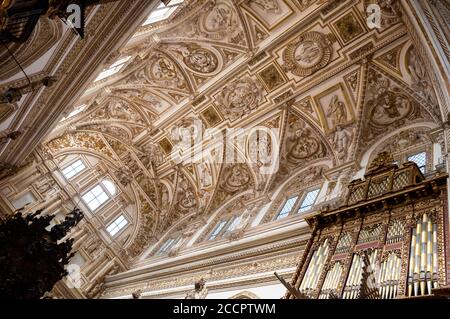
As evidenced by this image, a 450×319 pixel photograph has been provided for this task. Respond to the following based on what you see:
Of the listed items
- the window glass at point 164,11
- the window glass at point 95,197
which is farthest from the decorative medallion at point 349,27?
the window glass at point 95,197

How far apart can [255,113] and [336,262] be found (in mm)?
9350

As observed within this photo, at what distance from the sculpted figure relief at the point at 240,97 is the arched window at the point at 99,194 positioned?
7293 millimetres

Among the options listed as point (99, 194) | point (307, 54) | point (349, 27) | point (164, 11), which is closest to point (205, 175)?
point (99, 194)

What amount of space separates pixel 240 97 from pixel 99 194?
8.63 m

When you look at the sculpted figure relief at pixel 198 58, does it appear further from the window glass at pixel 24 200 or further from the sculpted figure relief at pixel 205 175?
the window glass at pixel 24 200

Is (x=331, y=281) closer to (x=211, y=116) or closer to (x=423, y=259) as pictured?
(x=423, y=259)

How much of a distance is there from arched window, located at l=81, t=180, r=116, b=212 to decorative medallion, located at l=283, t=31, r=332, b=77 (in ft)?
35.1

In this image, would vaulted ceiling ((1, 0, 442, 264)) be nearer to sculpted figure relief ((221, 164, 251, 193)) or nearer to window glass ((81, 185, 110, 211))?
sculpted figure relief ((221, 164, 251, 193))

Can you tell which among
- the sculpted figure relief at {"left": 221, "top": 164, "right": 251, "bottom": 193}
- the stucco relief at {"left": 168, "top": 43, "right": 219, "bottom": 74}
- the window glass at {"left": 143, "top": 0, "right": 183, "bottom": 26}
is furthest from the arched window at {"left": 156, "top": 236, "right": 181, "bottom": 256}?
the window glass at {"left": 143, "top": 0, "right": 183, "bottom": 26}

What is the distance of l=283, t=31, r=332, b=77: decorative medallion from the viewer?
1324 centimetres

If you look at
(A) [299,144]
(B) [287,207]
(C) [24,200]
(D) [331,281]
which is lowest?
(B) [287,207]

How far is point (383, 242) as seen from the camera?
710 cm
